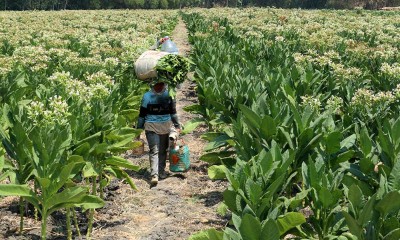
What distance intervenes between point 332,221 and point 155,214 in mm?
2802

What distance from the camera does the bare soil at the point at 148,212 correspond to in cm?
570

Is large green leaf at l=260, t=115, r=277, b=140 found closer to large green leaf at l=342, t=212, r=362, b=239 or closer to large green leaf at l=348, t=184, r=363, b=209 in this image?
large green leaf at l=348, t=184, r=363, b=209

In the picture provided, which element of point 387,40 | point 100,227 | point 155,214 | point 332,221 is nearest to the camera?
point 332,221

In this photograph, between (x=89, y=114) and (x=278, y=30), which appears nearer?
(x=89, y=114)

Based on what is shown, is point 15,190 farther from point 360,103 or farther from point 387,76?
point 387,76

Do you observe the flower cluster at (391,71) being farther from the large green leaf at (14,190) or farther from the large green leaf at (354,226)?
the large green leaf at (14,190)

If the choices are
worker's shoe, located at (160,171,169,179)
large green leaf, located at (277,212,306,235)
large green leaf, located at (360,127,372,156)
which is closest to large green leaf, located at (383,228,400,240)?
large green leaf, located at (277,212,306,235)

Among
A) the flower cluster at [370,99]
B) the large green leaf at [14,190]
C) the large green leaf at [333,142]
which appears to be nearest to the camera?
the large green leaf at [14,190]

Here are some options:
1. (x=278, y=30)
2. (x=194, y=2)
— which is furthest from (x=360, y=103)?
(x=194, y=2)

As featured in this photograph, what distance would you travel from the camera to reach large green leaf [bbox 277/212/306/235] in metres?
3.84

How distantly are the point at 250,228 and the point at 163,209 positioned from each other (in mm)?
3467

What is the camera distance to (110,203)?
6.59 m

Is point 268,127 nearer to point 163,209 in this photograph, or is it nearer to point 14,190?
point 163,209

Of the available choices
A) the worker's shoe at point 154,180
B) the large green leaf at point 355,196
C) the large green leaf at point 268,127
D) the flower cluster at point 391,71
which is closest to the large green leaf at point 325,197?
the large green leaf at point 355,196
